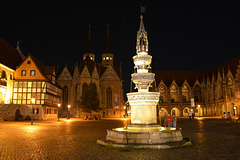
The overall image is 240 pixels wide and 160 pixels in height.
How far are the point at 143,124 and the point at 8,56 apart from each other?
41.0 metres

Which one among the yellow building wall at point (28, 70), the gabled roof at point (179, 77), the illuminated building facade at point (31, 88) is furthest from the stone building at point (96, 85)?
the yellow building wall at point (28, 70)

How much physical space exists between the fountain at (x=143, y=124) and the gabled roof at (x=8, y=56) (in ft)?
112

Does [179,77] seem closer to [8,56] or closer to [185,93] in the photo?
[185,93]

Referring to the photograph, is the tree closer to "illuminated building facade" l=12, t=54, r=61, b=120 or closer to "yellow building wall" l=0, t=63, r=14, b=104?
"illuminated building facade" l=12, t=54, r=61, b=120

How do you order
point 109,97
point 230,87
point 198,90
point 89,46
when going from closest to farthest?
1. point 230,87
2. point 109,97
3. point 198,90
4. point 89,46

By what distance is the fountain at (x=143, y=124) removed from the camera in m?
10.1

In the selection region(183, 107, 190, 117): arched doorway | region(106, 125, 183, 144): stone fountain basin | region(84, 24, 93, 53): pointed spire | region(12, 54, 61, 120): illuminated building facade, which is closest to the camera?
region(106, 125, 183, 144): stone fountain basin

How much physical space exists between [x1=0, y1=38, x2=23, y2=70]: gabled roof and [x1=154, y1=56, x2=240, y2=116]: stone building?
4328cm

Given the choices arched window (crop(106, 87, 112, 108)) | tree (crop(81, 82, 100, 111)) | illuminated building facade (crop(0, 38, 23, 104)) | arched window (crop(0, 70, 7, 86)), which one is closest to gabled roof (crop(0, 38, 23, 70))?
illuminated building facade (crop(0, 38, 23, 104))

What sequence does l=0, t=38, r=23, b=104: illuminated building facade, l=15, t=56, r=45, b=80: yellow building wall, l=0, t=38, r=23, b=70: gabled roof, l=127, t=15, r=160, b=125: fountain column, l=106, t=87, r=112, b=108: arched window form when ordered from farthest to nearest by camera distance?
l=106, t=87, r=112, b=108: arched window, l=15, t=56, r=45, b=80: yellow building wall, l=0, t=38, r=23, b=70: gabled roof, l=0, t=38, r=23, b=104: illuminated building facade, l=127, t=15, r=160, b=125: fountain column

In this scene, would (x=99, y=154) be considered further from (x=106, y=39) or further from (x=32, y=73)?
(x=106, y=39)

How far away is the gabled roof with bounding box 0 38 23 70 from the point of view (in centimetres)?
4101

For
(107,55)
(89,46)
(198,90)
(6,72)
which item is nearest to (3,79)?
(6,72)

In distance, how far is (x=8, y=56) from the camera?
44031mm
